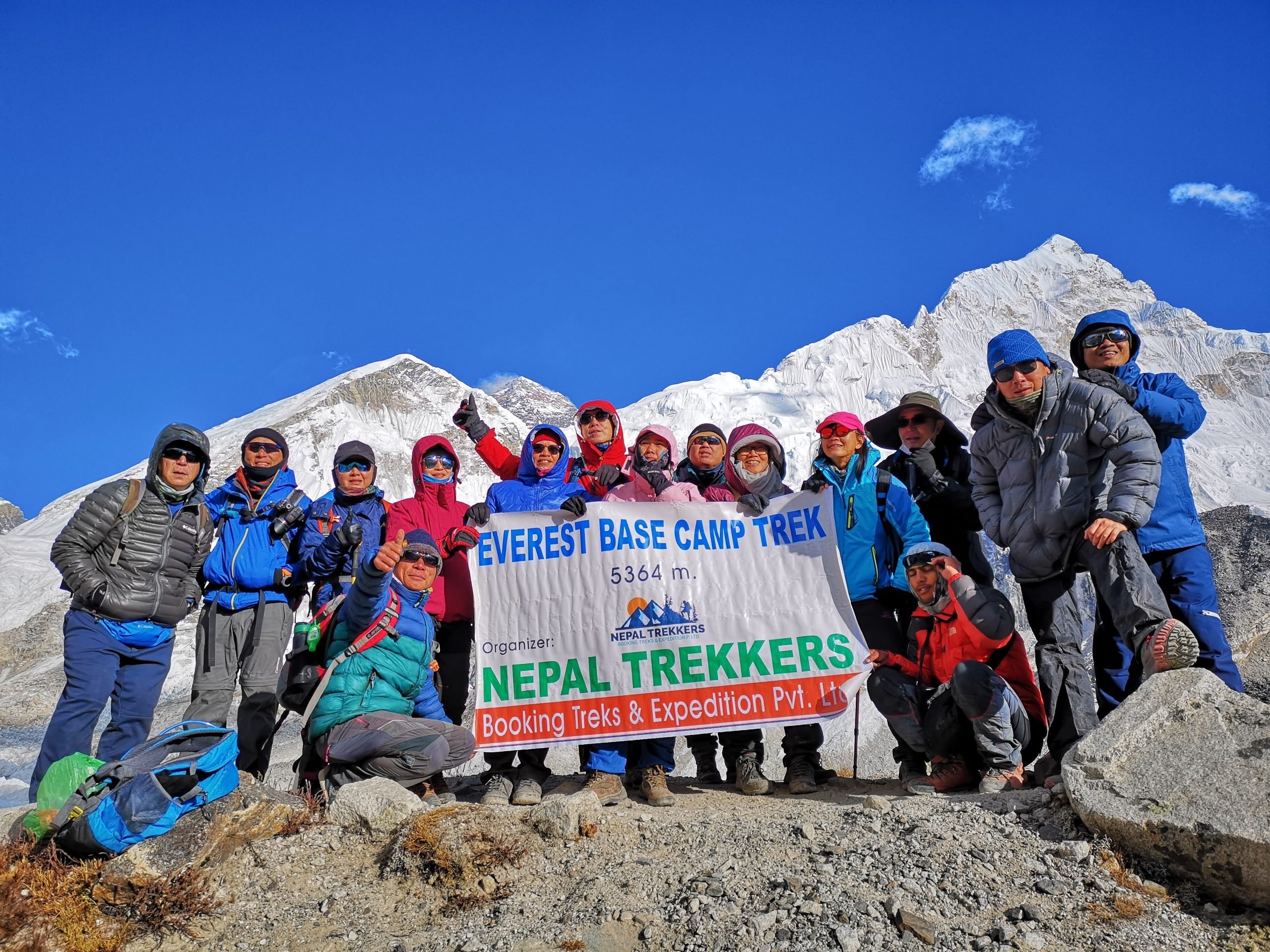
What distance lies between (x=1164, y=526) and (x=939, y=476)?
1.57 m

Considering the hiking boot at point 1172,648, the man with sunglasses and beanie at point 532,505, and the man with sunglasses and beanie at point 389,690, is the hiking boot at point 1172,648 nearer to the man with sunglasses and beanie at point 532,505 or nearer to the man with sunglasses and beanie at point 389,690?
the man with sunglasses and beanie at point 532,505

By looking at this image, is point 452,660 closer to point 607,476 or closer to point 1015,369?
point 607,476

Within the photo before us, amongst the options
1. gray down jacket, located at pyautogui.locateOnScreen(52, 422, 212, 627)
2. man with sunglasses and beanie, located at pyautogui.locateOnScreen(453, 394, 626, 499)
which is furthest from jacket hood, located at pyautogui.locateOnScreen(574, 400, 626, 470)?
gray down jacket, located at pyautogui.locateOnScreen(52, 422, 212, 627)

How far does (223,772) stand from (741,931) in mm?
3055

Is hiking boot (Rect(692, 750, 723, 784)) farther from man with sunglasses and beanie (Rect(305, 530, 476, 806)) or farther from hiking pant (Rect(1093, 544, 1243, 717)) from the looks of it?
hiking pant (Rect(1093, 544, 1243, 717))

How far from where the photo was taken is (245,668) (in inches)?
229

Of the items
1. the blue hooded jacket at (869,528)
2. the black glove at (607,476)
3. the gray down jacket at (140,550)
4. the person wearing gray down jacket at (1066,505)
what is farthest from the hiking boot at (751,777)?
the gray down jacket at (140,550)

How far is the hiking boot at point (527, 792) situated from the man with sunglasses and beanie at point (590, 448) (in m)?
2.28

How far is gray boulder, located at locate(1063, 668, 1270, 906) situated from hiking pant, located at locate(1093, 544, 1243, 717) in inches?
31.0

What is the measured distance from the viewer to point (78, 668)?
5.23 meters

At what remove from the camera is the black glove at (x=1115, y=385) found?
5223mm

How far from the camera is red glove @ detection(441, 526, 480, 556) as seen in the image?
5.94 meters

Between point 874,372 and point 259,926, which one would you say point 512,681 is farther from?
point 874,372

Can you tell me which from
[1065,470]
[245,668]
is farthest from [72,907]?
[1065,470]
